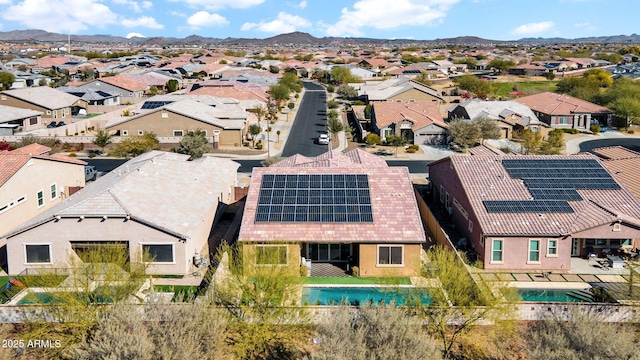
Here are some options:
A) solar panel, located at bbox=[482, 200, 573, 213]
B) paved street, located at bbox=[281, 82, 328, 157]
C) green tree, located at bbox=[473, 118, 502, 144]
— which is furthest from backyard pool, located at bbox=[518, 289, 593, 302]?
green tree, located at bbox=[473, 118, 502, 144]

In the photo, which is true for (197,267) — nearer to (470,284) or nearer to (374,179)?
(374,179)

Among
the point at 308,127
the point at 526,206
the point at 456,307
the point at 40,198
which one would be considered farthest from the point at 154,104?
the point at 456,307

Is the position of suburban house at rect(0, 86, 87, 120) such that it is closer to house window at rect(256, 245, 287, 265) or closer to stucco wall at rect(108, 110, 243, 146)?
stucco wall at rect(108, 110, 243, 146)

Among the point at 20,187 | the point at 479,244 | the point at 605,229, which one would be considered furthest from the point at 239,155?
the point at 605,229

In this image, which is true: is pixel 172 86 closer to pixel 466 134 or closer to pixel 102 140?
pixel 102 140

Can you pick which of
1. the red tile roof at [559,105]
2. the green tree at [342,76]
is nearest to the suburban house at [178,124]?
the red tile roof at [559,105]

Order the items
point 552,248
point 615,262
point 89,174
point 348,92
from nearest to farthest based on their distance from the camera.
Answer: point 552,248 < point 615,262 < point 89,174 < point 348,92

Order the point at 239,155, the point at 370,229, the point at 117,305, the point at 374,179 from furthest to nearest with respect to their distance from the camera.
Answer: the point at 239,155, the point at 374,179, the point at 370,229, the point at 117,305
